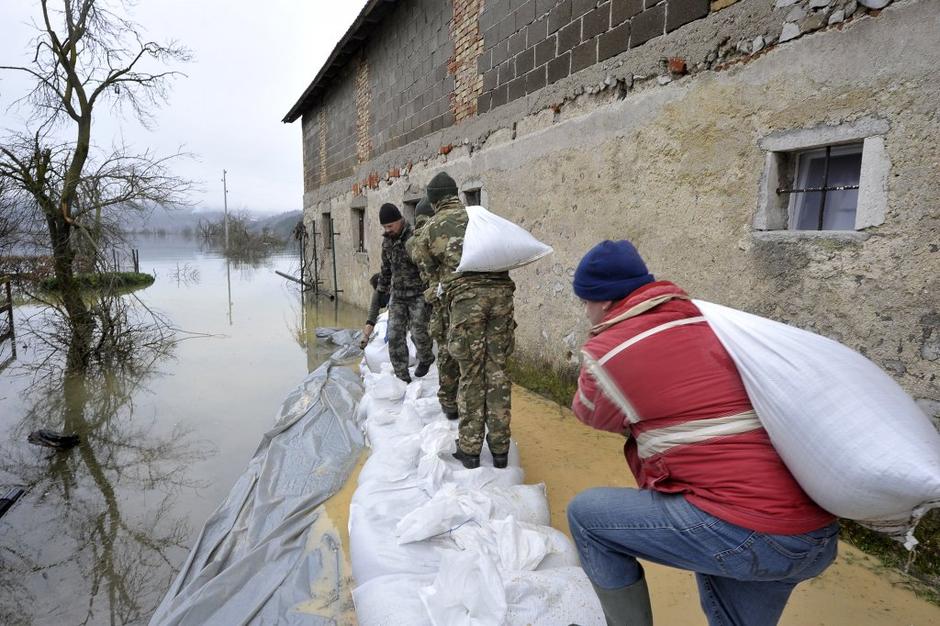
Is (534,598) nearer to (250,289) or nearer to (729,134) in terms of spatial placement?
(729,134)

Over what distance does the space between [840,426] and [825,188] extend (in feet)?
7.16

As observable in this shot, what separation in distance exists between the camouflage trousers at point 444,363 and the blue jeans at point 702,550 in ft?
6.61

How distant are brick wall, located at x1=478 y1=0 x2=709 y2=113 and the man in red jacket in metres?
2.79

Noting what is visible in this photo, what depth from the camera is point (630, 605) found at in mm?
1441

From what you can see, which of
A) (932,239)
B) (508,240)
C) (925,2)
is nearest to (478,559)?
(508,240)

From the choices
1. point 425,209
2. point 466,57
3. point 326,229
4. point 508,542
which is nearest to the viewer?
point 508,542

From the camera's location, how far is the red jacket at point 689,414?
3.83 ft

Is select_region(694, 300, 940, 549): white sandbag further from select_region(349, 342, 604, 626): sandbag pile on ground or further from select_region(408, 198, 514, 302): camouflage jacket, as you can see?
select_region(408, 198, 514, 302): camouflage jacket

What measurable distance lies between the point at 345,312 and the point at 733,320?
9895 mm

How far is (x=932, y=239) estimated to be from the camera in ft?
7.13

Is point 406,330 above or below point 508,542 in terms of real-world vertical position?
above

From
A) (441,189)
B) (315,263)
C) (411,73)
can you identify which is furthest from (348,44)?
(441,189)

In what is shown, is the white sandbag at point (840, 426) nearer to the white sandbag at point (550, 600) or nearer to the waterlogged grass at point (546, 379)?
the white sandbag at point (550, 600)

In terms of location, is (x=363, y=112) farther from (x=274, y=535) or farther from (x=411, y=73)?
(x=274, y=535)
